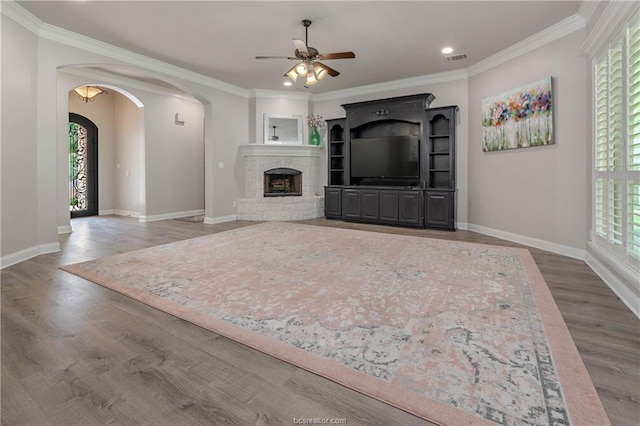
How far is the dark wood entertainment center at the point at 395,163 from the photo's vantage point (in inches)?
241

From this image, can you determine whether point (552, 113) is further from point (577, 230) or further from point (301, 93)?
point (301, 93)

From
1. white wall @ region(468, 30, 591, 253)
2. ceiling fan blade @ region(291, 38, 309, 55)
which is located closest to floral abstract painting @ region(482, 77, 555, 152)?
white wall @ region(468, 30, 591, 253)

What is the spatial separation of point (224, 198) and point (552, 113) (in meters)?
6.02

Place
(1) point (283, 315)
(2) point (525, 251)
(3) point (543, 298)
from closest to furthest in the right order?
(1) point (283, 315)
(3) point (543, 298)
(2) point (525, 251)

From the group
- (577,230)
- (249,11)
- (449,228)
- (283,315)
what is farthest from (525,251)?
(249,11)

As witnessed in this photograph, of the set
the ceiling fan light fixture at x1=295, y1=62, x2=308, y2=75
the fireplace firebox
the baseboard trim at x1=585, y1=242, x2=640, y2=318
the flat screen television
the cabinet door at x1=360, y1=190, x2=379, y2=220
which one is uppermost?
the ceiling fan light fixture at x1=295, y1=62, x2=308, y2=75

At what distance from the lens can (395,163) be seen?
22.0 ft

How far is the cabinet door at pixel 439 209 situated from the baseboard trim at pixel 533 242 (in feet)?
1.70

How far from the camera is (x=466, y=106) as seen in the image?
19.8ft

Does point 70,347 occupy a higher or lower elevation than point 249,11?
lower

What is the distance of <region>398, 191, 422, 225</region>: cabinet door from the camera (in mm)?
6180

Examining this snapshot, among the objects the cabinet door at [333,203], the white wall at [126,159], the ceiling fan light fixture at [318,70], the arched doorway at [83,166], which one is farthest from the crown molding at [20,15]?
the cabinet door at [333,203]

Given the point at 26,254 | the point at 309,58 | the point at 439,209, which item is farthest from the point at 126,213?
the point at 439,209

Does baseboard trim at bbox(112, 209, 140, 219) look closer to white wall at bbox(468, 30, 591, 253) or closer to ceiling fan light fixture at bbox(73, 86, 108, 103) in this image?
ceiling fan light fixture at bbox(73, 86, 108, 103)
